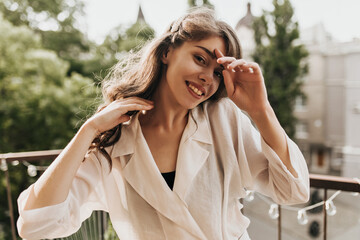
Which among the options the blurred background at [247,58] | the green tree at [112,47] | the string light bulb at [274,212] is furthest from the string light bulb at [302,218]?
the green tree at [112,47]

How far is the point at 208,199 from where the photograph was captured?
1.02 meters

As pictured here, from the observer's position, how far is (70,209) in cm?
94

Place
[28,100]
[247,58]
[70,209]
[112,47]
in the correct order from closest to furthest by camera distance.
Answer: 1. [70,209]
2. [28,100]
3. [112,47]
4. [247,58]

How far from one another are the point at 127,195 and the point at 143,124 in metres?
0.31

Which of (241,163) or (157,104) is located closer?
(241,163)

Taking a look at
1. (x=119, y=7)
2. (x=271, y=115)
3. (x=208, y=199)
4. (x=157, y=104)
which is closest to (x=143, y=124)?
(x=157, y=104)

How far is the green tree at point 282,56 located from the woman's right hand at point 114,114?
46.6 ft

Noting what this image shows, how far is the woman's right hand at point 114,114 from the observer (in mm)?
936

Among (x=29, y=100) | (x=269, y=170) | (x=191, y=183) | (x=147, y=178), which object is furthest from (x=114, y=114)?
(x=29, y=100)

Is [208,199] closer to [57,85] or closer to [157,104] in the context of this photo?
[157,104]

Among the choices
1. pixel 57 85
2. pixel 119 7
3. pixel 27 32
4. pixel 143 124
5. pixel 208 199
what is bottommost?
pixel 57 85

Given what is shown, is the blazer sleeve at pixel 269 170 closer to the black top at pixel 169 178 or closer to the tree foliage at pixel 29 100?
the black top at pixel 169 178

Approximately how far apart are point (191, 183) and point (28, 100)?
27.4 feet

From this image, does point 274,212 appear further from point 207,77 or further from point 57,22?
point 57,22
